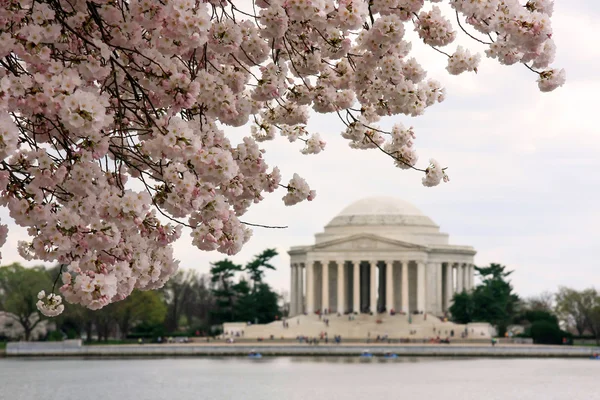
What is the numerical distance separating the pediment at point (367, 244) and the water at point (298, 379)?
43.1m

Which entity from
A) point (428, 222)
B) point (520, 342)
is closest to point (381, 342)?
point (520, 342)

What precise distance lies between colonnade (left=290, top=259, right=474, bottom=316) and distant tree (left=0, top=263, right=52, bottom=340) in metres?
39.4

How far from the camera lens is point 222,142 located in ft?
51.5

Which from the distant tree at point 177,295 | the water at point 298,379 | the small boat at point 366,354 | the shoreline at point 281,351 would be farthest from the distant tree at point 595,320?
the distant tree at point 177,295

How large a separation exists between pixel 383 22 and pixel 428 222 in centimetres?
15127

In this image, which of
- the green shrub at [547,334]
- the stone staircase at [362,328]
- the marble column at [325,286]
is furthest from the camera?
the marble column at [325,286]

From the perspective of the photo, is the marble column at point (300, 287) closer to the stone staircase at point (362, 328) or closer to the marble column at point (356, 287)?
the marble column at point (356, 287)

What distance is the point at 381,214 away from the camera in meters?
164

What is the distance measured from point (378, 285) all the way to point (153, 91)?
507 feet

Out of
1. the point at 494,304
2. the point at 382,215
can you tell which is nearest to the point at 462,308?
the point at 494,304

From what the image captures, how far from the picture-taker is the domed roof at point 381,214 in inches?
6417

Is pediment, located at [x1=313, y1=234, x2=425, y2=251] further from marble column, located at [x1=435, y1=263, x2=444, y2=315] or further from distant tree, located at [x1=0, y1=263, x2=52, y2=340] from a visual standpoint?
distant tree, located at [x1=0, y1=263, x2=52, y2=340]

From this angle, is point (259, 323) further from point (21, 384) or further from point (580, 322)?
point (21, 384)

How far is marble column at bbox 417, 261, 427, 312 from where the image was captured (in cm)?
15638
